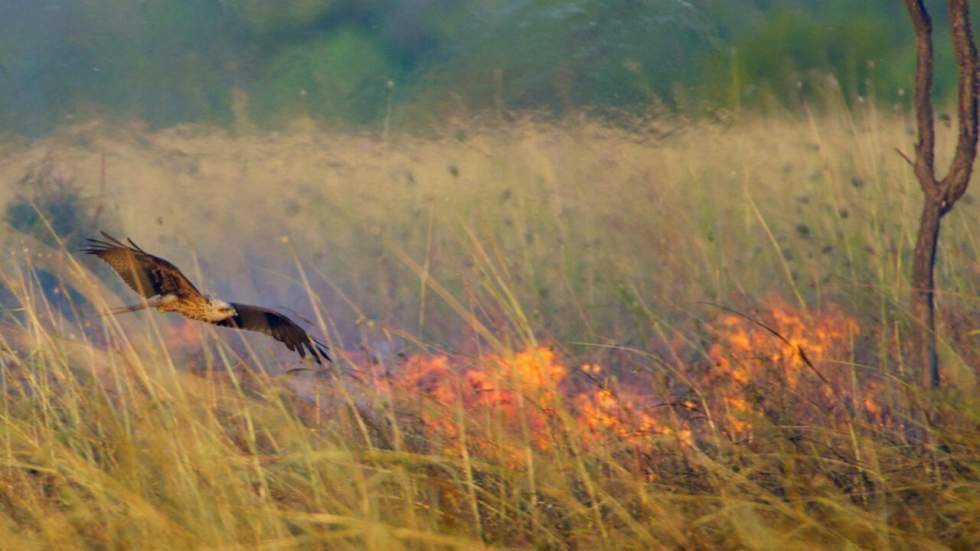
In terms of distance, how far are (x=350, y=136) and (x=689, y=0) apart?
224 centimetres

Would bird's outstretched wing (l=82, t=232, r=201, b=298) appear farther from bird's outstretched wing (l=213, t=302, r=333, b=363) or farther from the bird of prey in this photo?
bird's outstretched wing (l=213, t=302, r=333, b=363)

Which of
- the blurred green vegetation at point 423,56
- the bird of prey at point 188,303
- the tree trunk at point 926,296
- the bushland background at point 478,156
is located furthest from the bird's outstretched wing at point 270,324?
the blurred green vegetation at point 423,56

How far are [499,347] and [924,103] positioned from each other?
270 cm

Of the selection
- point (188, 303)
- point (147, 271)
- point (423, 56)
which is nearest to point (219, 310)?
point (188, 303)

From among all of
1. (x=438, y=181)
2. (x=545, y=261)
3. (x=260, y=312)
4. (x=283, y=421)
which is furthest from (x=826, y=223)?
(x=283, y=421)

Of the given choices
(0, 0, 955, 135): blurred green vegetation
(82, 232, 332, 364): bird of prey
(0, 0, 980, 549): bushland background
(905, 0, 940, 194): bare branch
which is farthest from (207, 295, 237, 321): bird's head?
(0, 0, 955, 135): blurred green vegetation

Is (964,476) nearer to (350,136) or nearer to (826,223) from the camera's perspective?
(826,223)

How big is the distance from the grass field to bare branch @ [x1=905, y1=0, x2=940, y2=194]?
6.8 inches

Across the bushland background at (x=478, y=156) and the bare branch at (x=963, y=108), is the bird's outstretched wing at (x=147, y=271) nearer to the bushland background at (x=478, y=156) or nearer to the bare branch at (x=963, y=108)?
the bushland background at (x=478, y=156)

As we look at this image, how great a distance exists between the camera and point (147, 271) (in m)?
2.65

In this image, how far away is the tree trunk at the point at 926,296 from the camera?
3971 mm

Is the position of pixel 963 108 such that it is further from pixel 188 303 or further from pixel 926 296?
pixel 188 303

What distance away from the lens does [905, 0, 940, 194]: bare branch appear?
4098 mm

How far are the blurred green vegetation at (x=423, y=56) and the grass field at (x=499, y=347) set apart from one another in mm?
239
